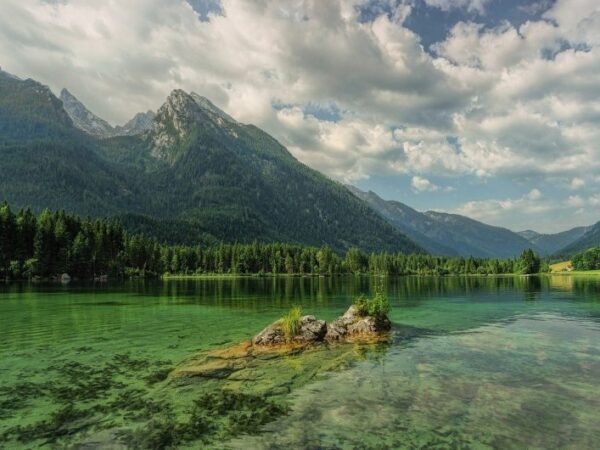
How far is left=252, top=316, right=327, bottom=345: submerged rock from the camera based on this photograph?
34.2 m

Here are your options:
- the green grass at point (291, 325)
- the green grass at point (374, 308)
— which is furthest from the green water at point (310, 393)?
the green grass at point (291, 325)

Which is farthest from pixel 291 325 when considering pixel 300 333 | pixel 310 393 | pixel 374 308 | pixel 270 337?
pixel 310 393

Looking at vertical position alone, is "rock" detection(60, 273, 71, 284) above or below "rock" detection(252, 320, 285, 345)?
above

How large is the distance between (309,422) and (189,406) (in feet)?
19.4

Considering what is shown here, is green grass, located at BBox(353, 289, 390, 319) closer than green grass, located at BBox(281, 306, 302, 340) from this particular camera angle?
No

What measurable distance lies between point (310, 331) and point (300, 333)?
1.03 m

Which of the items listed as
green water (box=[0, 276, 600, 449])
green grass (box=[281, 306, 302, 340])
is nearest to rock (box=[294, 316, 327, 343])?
green grass (box=[281, 306, 302, 340])

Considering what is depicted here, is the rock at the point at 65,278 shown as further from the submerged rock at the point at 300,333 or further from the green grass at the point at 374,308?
the submerged rock at the point at 300,333

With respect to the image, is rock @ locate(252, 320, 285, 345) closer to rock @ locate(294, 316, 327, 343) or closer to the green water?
rock @ locate(294, 316, 327, 343)

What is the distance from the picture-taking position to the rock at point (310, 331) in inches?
1416

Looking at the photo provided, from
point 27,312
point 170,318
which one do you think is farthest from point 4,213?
point 170,318

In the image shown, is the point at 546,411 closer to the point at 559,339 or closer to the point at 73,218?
the point at 559,339

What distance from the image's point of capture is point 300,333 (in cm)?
3625

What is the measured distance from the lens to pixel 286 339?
114ft
